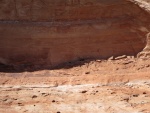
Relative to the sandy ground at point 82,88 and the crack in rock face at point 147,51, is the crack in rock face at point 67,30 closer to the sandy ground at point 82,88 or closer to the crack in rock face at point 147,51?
the crack in rock face at point 147,51

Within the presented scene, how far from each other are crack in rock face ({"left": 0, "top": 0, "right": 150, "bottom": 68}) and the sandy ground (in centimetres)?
38

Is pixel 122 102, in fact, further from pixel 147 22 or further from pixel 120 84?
pixel 147 22

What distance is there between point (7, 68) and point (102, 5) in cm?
299

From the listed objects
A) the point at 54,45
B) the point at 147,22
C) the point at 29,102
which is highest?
the point at 147,22

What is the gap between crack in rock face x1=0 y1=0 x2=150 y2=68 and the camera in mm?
9047

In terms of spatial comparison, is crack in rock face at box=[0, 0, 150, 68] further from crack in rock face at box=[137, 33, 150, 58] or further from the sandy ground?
the sandy ground

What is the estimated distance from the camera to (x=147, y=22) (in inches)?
353

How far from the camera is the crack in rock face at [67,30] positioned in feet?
29.7

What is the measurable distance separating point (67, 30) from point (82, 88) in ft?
6.02

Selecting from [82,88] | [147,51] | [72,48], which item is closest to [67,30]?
[72,48]

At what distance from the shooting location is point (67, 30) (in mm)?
9320

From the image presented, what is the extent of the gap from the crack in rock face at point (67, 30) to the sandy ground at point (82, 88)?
1.25ft

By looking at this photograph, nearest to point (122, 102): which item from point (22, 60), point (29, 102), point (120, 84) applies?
point (120, 84)

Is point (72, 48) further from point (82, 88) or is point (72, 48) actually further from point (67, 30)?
point (82, 88)
